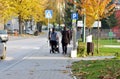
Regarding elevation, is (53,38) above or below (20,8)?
below

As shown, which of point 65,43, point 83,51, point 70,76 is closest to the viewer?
point 70,76

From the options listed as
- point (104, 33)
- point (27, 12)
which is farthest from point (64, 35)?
point (27, 12)

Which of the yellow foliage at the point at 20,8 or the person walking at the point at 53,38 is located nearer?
the person walking at the point at 53,38

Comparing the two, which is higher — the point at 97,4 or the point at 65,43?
the point at 97,4

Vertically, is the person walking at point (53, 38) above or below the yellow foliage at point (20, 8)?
below

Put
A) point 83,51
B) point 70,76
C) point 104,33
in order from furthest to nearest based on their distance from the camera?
point 104,33 < point 83,51 < point 70,76

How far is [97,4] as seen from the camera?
136 ft

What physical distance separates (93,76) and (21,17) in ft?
232

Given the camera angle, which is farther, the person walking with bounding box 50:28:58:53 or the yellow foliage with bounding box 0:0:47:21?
the yellow foliage with bounding box 0:0:47:21

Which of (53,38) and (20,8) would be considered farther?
(20,8)

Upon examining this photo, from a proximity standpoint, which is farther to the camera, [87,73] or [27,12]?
[27,12]

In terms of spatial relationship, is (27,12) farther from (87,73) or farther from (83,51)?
(87,73)

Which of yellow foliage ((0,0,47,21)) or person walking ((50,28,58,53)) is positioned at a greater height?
yellow foliage ((0,0,47,21))

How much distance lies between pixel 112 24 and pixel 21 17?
19.1 m
